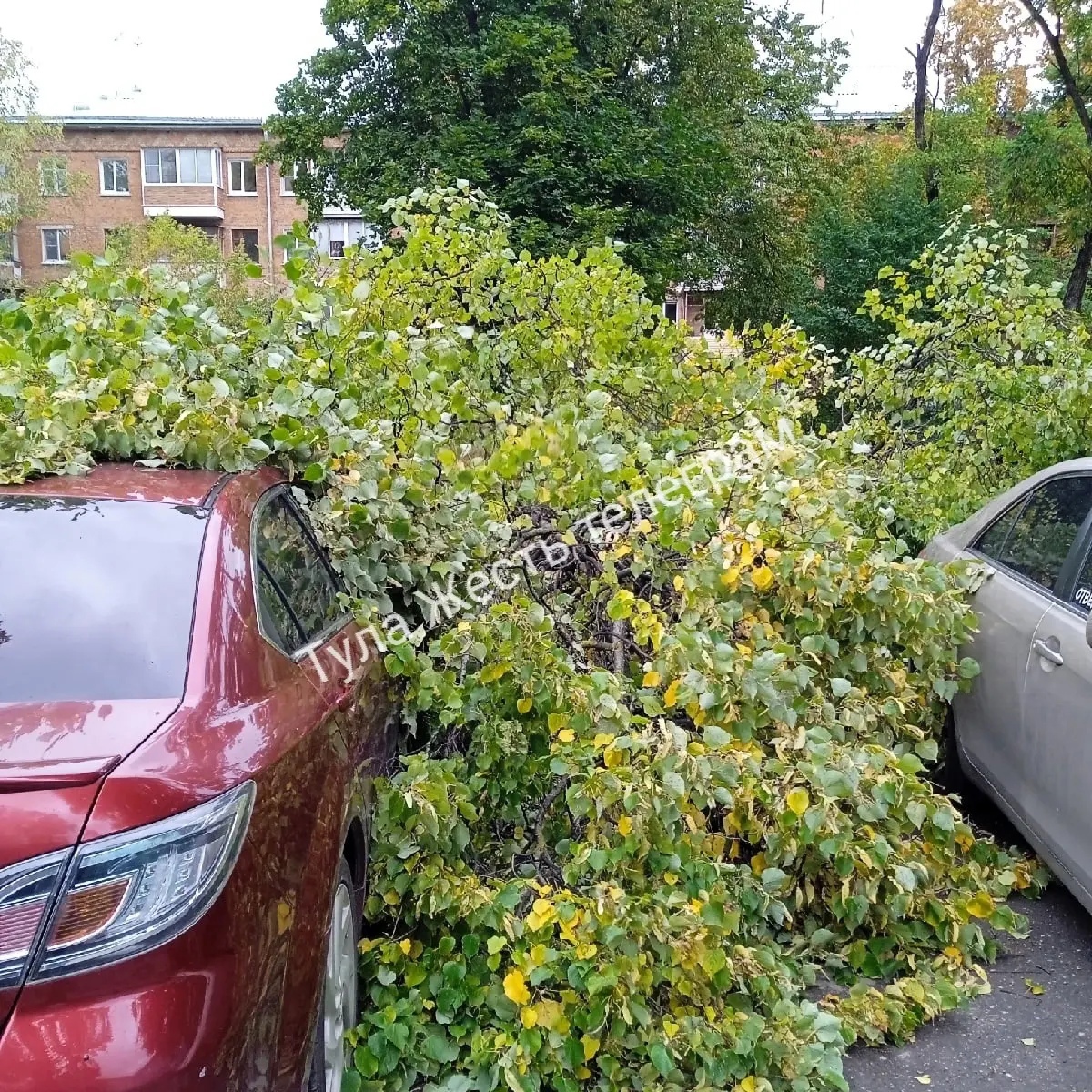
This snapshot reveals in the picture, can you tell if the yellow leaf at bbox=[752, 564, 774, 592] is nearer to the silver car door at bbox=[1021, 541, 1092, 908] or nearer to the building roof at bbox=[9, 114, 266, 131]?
the silver car door at bbox=[1021, 541, 1092, 908]

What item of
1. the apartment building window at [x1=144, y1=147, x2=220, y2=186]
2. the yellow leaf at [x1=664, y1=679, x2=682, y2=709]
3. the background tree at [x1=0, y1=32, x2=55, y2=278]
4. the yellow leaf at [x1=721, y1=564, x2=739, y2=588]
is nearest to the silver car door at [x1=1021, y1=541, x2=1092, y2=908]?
the yellow leaf at [x1=721, y1=564, x2=739, y2=588]

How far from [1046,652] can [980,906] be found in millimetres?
846

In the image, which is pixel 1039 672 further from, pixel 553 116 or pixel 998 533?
pixel 553 116

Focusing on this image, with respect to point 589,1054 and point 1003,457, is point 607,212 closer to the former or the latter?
point 1003,457

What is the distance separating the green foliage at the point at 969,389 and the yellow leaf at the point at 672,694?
326 centimetres

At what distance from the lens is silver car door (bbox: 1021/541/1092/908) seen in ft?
10.0

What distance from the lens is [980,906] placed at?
3277 millimetres

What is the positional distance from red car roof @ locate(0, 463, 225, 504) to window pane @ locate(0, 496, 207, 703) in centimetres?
4

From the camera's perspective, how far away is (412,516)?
3.82 metres

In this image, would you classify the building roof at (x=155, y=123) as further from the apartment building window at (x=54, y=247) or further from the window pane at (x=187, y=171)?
the apartment building window at (x=54, y=247)

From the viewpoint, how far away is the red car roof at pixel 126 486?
97.0 inches

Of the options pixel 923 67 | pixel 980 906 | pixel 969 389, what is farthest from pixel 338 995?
pixel 923 67

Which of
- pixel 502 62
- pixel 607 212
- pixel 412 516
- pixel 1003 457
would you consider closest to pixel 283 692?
pixel 412 516

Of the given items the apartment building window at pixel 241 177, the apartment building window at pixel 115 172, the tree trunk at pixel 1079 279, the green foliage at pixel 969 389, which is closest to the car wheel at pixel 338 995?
the green foliage at pixel 969 389
